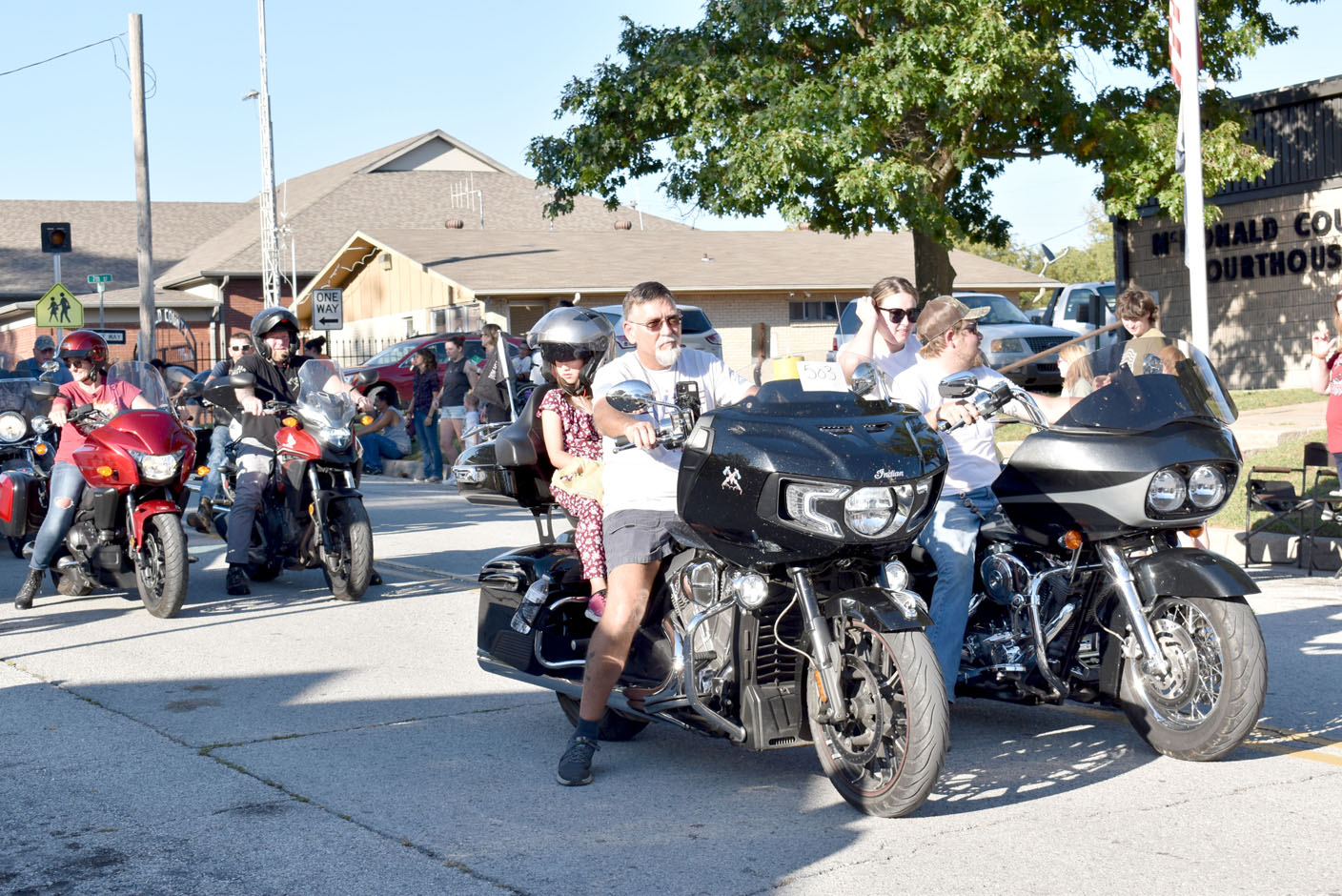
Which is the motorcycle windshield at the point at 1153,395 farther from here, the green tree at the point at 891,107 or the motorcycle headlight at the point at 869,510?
the green tree at the point at 891,107

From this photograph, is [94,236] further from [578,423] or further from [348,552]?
[578,423]

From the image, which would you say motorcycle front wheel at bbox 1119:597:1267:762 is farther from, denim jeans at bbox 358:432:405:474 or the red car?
the red car

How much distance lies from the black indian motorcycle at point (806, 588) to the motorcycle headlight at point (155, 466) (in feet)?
16.5

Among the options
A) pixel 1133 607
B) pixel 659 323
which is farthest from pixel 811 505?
pixel 1133 607

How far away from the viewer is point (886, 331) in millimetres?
7070

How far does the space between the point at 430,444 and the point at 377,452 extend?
279 centimetres

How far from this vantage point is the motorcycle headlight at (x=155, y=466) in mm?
9477

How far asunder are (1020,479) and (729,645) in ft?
4.68

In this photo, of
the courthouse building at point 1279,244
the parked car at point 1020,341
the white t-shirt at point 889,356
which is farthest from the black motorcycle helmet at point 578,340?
the courthouse building at point 1279,244

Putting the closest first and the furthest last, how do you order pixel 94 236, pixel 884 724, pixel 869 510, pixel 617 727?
pixel 869 510 < pixel 884 724 < pixel 617 727 < pixel 94 236

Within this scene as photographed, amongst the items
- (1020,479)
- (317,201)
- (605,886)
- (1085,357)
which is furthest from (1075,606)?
(317,201)

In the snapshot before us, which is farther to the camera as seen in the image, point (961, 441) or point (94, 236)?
point (94, 236)

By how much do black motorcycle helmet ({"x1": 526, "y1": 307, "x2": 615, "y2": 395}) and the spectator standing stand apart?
1429 cm

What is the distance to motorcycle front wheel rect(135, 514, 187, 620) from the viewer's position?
9281 mm
